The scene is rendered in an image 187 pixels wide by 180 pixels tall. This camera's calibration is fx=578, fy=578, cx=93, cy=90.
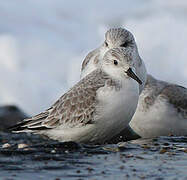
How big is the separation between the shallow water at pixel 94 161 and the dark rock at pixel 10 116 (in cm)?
832

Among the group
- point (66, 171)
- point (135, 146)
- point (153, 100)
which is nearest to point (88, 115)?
point (135, 146)

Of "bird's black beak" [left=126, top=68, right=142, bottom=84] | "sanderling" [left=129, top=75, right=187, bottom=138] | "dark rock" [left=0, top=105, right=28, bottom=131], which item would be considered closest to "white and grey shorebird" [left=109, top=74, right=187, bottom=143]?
"sanderling" [left=129, top=75, right=187, bottom=138]

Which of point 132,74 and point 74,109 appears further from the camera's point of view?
point 74,109

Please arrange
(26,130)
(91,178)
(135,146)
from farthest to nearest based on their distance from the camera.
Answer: (26,130) → (135,146) → (91,178)

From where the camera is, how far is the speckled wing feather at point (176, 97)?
39.4 feet

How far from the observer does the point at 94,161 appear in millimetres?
7348

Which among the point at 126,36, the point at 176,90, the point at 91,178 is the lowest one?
Result: the point at 91,178

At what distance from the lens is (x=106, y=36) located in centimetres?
1100

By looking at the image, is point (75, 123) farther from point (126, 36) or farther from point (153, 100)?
point (153, 100)

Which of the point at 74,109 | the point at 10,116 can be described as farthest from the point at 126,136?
the point at 10,116

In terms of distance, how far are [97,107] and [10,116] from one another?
30.6ft

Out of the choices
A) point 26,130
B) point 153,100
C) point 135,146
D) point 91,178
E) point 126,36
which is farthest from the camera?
point 153,100

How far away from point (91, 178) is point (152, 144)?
2.59 metres

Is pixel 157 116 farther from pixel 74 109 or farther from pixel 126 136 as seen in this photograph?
pixel 74 109
